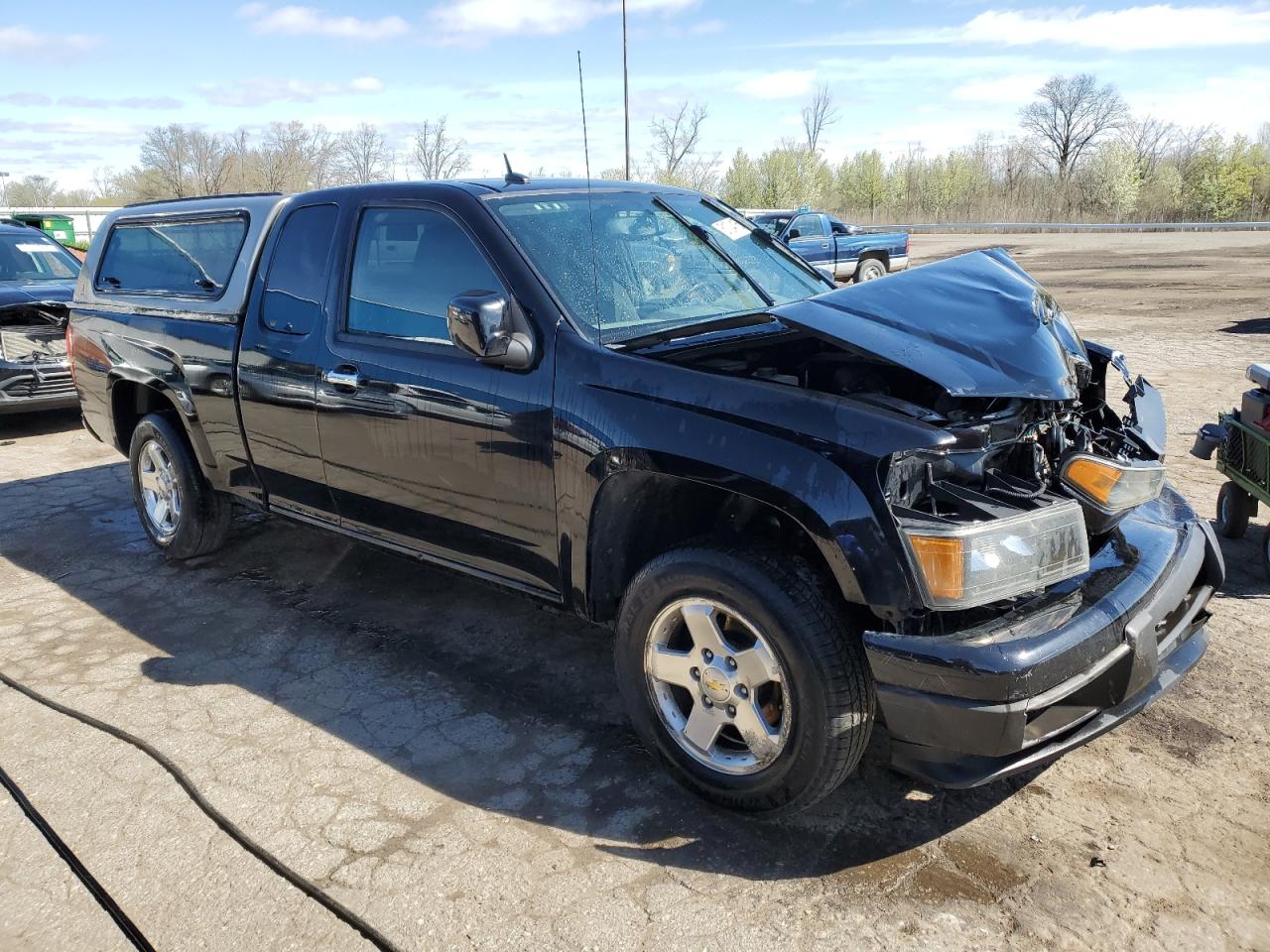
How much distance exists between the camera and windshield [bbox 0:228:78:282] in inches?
366

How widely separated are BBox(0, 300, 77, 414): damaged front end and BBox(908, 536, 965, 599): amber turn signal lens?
27.7 feet

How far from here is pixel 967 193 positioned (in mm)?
61312

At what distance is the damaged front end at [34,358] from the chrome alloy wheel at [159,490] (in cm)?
388

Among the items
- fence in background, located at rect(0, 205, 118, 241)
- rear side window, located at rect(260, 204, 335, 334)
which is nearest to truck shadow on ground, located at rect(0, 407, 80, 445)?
rear side window, located at rect(260, 204, 335, 334)

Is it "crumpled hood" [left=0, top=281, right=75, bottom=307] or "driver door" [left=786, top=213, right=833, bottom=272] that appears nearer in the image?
"crumpled hood" [left=0, top=281, right=75, bottom=307]

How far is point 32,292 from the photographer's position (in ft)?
28.4

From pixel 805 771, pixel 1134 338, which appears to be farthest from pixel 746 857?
pixel 1134 338

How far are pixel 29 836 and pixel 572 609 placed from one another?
5.94 feet

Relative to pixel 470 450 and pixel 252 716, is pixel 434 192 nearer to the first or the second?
pixel 470 450

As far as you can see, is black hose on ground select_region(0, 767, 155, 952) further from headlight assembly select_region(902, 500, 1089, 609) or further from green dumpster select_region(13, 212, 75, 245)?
green dumpster select_region(13, 212, 75, 245)

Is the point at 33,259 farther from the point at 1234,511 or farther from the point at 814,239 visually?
the point at 814,239

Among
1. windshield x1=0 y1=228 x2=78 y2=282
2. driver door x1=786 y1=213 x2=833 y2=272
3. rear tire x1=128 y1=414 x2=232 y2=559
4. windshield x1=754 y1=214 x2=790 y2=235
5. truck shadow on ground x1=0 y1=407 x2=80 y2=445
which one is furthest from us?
driver door x1=786 y1=213 x2=833 y2=272

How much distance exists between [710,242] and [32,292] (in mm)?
7477

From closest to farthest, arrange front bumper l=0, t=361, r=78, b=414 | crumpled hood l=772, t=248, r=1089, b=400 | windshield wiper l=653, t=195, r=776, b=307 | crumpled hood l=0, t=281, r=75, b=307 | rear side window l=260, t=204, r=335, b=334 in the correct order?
crumpled hood l=772, t=248, r=1089, b=400 < windshield wiper l=653, t=195, r=776, b=307 < rear side window l=260, t=204, r=335, b=334 < front bumper l=0, t=361, r=78, b=414 < crumpled hood l=0, t=281, r=75, b=307
